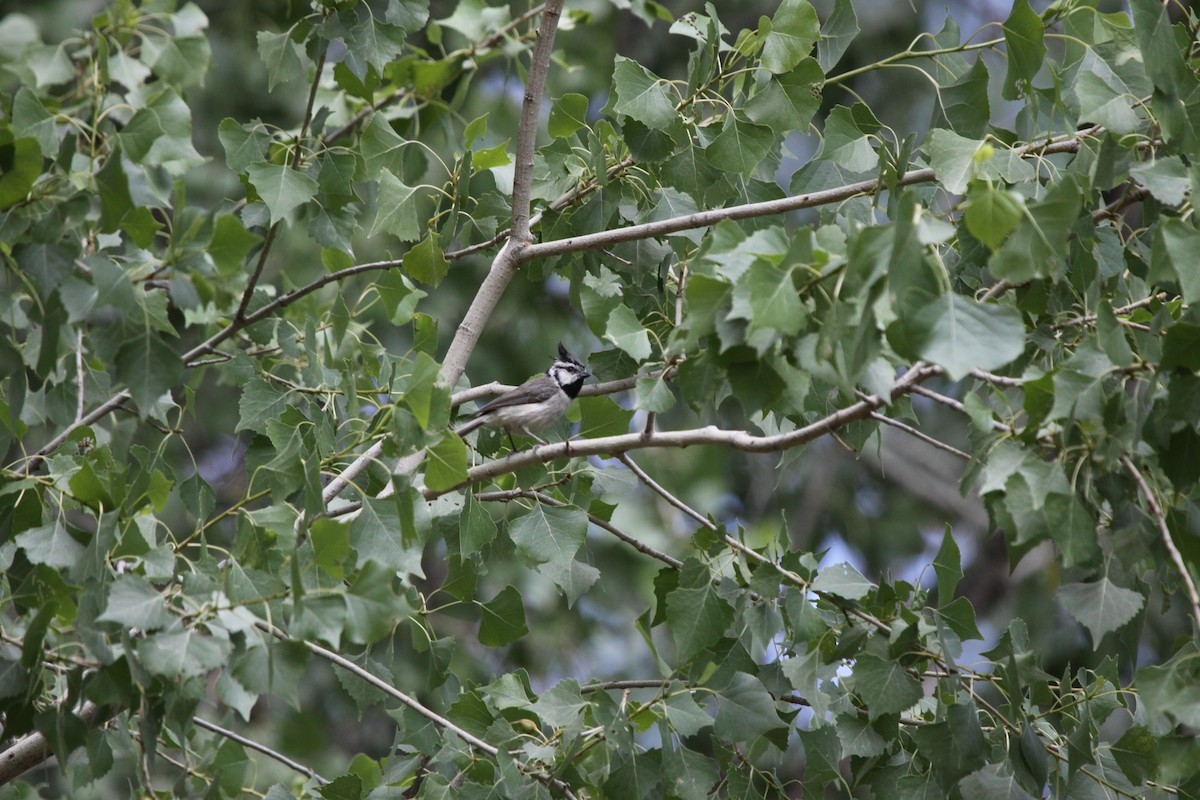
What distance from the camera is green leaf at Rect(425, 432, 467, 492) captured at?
8.26ft

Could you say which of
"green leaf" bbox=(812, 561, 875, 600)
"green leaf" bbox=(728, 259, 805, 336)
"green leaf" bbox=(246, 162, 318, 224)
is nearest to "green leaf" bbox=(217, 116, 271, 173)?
"green leaf" bbox=(246, 162, 318, 224)

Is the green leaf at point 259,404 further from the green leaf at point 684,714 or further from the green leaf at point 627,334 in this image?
the green leaf at point 684,714

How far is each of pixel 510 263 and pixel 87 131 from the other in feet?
3.75

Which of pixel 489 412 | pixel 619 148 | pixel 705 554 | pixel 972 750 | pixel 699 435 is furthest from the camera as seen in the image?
pixel 489 412

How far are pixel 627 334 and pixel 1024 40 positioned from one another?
45.5 inches

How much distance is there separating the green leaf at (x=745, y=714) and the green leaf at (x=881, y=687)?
208 millimetres

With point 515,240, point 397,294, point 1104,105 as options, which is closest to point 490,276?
point 515,240

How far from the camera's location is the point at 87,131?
249 centimetres

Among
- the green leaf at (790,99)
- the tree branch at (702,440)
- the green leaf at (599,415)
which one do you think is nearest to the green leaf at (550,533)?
the tree branch at (702,440)

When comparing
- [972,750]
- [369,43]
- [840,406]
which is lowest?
[972,750]

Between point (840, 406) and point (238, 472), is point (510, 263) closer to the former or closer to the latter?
point (840, 406)

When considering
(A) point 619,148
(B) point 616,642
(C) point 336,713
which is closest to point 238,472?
(C) point 336,713

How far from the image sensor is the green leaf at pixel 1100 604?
7.10 feet

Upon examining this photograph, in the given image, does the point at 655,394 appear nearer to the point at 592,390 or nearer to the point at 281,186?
the point at 592,390
